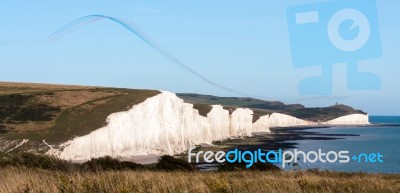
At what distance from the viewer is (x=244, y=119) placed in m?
137

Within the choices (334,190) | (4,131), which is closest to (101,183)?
(334,190)

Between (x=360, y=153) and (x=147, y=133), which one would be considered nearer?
(x=147, y=133)

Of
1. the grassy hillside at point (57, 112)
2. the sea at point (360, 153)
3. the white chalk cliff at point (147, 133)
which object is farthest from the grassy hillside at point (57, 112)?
the sea at point (360, 153)

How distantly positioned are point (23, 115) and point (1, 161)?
54640 millimetres

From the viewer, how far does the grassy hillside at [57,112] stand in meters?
63.3

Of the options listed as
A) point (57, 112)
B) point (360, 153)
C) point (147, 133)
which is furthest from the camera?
point (360, 153)

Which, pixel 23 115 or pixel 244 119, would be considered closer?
pixel 23 115

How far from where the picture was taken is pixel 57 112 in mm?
74812

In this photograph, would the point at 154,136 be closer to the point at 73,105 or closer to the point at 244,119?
the point at 73,105

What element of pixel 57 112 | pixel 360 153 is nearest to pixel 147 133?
pixel 57 112

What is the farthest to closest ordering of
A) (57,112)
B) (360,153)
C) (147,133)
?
(360,153) < (147,133) < (57,112)

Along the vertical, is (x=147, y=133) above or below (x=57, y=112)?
below

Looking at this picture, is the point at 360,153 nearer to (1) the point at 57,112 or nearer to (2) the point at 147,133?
(2) the point at 147,133

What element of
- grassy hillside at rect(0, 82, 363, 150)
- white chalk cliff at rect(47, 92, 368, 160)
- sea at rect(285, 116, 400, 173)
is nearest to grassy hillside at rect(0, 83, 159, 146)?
grassy hillside at rect(0, 82, 363, 150)
